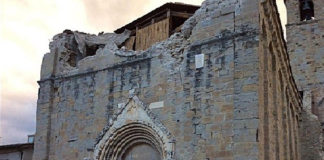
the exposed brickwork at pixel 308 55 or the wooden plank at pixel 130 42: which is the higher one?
the exposed brickwork at pixel 308 55

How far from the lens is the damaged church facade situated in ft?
33.8

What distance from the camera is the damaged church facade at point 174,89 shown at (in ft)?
33.8

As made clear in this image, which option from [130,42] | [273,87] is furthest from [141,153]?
[130,42]

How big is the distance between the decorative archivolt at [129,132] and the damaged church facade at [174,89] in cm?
3

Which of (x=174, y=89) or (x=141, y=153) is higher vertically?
(x=174, y=89)

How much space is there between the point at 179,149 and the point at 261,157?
6.53 ft

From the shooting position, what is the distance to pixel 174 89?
38.0ft

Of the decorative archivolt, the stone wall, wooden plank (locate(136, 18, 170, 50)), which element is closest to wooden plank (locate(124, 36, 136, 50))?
wooden plank (locate(136, 18, 170, 50))

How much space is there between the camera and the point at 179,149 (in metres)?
11.0

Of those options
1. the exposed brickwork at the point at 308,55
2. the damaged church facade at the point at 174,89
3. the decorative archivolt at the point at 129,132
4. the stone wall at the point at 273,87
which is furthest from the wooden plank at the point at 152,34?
the exposed brickwork at the point at 308,55

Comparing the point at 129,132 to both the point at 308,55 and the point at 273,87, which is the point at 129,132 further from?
the point at 308,55

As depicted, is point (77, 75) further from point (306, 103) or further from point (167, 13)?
point (306, 103)

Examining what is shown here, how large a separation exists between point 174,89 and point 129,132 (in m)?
1.74

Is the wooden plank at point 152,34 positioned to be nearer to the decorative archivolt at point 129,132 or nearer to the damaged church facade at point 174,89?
the damaged church facade at point 174,89
